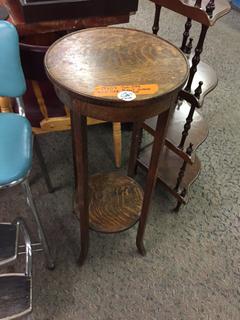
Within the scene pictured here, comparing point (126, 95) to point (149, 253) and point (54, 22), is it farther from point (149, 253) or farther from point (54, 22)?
point (149, 253)

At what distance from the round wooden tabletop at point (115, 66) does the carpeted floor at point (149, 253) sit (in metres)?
0.77

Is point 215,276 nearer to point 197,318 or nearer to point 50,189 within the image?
point 197,318

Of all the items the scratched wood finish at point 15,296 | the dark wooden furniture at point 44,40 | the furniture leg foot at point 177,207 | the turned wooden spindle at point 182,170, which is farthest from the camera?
the furniture leg foot at point 177,207

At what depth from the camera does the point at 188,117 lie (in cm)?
108

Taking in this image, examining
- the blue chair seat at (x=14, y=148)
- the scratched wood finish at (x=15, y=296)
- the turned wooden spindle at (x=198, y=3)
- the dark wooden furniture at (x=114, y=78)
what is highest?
the turned wooden spindle at (x=198, y=3)

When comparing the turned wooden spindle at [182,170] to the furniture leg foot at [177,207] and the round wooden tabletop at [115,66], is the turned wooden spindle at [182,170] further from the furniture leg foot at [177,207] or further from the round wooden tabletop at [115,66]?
the round wooden tabletop at [115,66]

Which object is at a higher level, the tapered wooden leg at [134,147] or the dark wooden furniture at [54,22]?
the dark wooden furniture at [54,22]

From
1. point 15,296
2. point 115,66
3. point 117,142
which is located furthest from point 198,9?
point 15,296

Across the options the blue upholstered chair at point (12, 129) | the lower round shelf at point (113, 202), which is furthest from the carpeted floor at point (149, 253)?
the blue upholstered chair at point (12, 129)

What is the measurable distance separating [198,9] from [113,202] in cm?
78

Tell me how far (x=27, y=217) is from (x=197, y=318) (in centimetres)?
80

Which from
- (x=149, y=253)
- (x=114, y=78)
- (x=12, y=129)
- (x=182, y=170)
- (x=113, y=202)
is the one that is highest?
(x=114, y=78)

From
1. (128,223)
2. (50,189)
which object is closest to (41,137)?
(50,189)

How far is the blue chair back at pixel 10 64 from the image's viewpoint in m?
0.93
